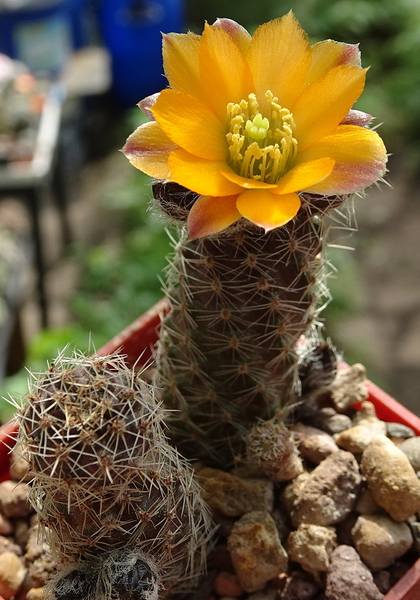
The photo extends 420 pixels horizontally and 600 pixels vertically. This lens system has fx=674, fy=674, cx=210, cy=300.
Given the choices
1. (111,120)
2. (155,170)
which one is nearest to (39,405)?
(155,170)

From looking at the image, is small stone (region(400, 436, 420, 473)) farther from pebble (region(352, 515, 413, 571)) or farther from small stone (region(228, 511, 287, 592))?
small stone (region(228, 511, 287, 592))

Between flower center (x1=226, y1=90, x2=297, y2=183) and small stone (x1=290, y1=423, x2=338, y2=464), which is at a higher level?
flower center (x1=226, y1=90, x2=297, y2=183)

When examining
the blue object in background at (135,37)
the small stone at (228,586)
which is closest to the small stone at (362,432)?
the small stone at (228,586)

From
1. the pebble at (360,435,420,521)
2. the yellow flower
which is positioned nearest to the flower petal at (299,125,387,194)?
the yellow flower

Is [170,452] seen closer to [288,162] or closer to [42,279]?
[288,162]

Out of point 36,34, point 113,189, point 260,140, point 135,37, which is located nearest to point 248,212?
point 260,140

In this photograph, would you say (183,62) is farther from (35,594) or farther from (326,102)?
(35,594)

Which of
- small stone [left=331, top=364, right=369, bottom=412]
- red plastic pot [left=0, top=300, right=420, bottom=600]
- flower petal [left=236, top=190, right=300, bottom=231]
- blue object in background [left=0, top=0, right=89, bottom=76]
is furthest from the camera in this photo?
blue object in background [left=0, top=0, right=89, bottom=76]
